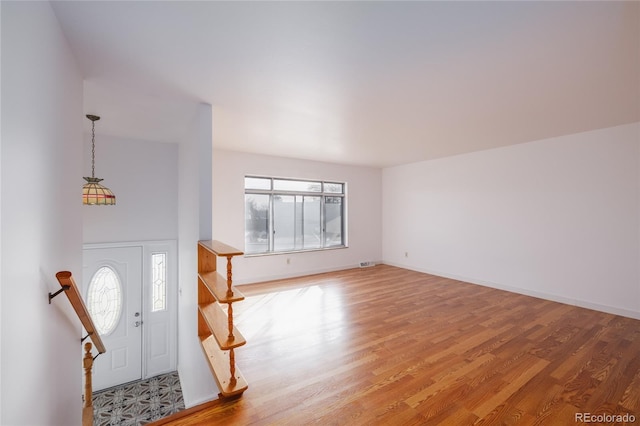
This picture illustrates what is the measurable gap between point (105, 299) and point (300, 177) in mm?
3962

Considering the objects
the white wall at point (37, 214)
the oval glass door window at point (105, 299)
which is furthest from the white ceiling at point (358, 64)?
the oval glass door window at point (105, 299)

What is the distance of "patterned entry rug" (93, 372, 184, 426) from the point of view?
3.47m

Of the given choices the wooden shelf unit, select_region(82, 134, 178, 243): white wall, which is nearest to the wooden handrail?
the wooden shelf unit

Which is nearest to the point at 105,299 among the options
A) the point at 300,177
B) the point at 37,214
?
the point at 37,214

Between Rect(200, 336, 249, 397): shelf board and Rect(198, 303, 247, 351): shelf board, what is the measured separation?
1.05 feet

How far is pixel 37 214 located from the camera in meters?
1.41

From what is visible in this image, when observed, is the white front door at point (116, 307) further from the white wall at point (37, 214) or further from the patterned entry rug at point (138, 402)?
the white wall at point (37, 214)

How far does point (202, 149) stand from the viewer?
286 centimetres

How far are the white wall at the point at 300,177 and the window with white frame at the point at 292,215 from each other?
0.62 ft

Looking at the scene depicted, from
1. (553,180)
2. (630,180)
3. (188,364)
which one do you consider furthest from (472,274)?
(188,364)

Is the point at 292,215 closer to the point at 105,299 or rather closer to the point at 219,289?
the point at 105,299

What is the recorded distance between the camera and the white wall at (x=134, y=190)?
393cm

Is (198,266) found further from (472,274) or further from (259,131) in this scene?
(472,274)

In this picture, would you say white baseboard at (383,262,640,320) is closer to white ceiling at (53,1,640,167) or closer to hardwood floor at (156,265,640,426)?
hardwood floor at (156,265,640,426)
